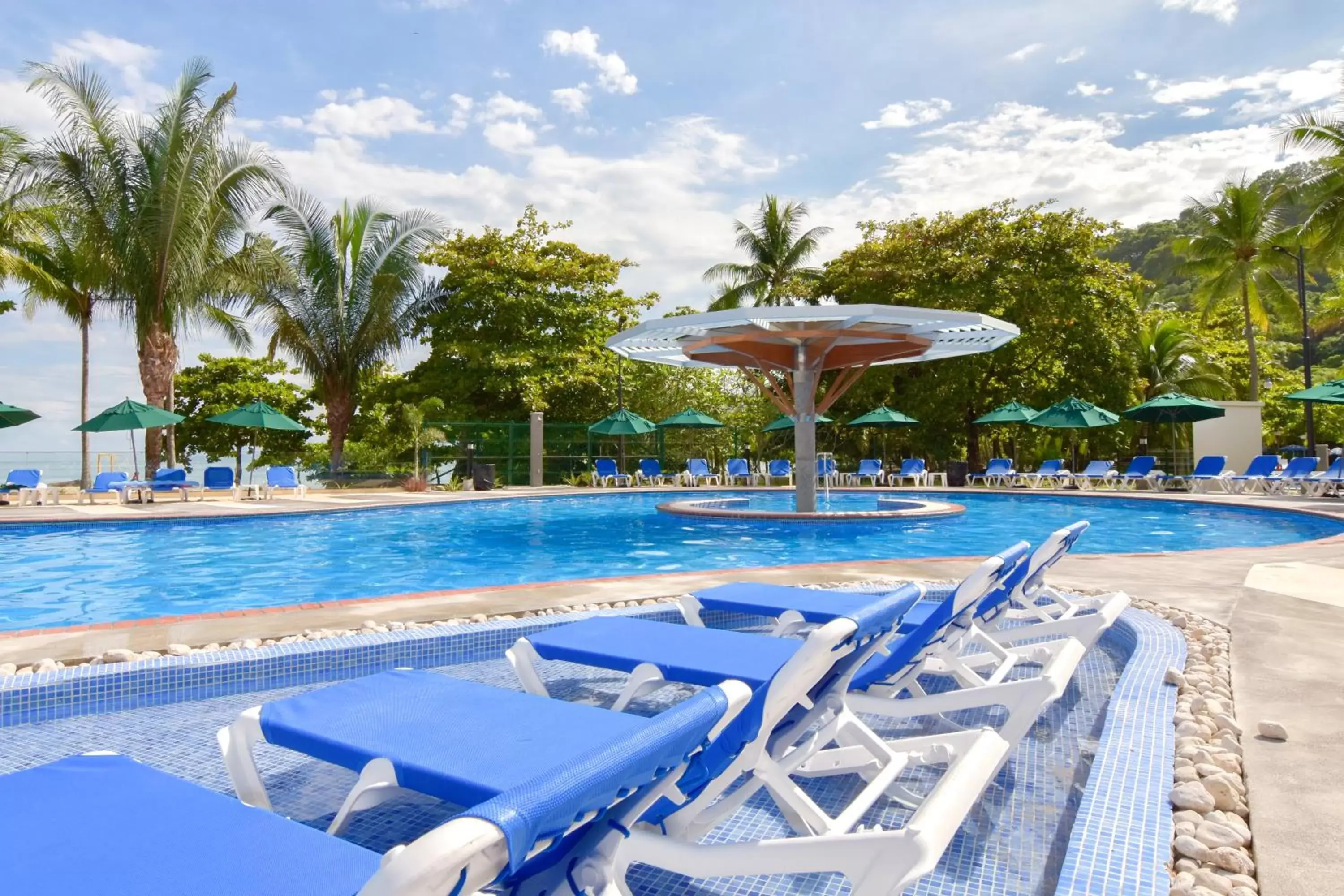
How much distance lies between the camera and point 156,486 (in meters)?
16.7

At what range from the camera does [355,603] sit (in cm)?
589

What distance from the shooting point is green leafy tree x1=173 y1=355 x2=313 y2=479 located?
2422cm

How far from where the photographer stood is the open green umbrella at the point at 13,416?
16.9 m

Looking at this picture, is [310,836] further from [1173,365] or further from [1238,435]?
[1173,365]

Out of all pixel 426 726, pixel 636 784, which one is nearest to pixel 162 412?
pixel 426 726

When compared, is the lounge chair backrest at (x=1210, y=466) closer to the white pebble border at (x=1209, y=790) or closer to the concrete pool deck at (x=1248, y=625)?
the concrete pool deck at (x=1248, y=625)

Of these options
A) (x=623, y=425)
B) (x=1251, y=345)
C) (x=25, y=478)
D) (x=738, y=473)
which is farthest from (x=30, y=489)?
(x=1251, y=345)

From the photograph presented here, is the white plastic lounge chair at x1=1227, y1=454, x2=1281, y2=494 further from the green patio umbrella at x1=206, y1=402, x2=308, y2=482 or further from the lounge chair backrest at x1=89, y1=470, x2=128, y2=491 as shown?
the lounge chair backrest at x1=89, y1=470, x2=128, y2=491

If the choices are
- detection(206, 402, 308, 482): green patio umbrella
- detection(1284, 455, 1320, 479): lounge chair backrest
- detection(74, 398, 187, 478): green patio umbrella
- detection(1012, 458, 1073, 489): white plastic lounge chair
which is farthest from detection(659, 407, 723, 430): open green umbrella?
detection(1284, 455, 1320, 479): lounge chair backrest

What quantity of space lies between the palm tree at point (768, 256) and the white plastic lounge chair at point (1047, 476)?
11329 millimetres

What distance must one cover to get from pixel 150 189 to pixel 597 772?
21867 millimetres

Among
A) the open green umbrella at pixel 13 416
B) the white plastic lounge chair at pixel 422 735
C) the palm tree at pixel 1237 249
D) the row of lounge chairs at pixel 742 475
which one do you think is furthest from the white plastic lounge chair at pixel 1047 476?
the open green umbrella at pixel 13 416

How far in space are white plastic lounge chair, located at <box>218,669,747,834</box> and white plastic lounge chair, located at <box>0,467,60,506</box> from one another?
17.7 metres

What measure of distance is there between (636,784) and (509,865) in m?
0.41
